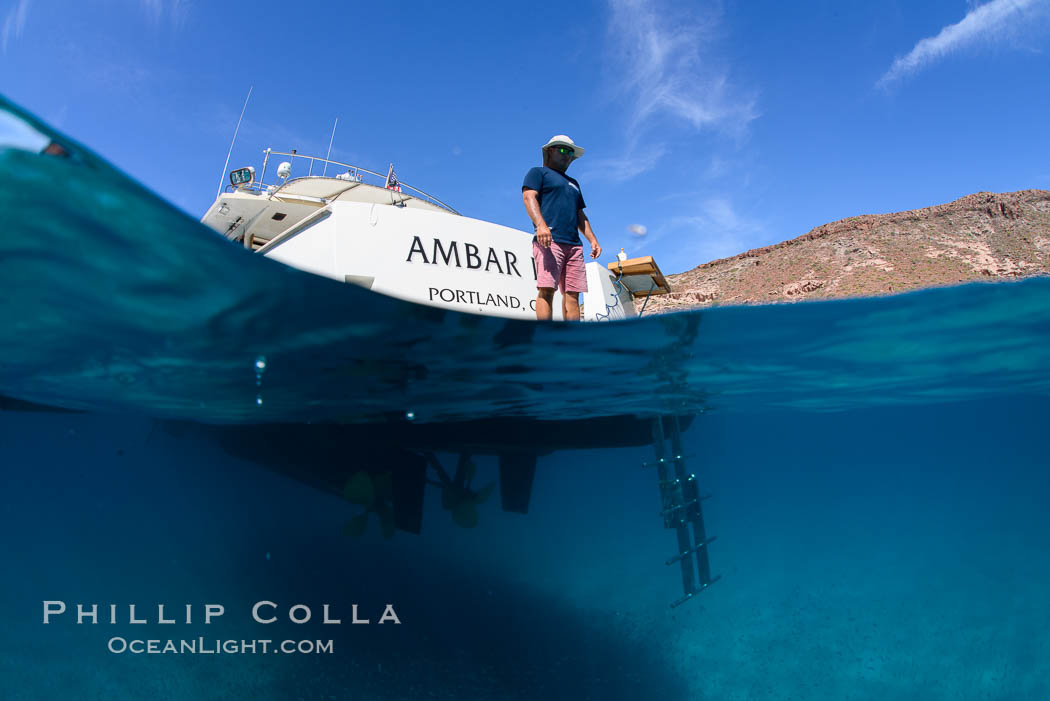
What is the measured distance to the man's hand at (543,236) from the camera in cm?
571

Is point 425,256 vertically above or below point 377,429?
above

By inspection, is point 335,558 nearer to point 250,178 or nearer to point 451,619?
point 451,619

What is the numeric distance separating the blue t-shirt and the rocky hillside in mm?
46573

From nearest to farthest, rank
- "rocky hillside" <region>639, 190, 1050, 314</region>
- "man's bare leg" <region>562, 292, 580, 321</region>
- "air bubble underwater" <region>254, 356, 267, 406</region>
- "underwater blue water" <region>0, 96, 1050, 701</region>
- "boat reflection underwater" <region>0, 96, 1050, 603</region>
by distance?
"boat reflection underwater" <region>0, 96, 1050, 603</region> < "underwater blue water" <region>0, 96, 1050, 701</region> < "man's bare leg" <region>562, 292, 580, 321</region> < "air bubble underwater" <region>254, 356, 267, 406</region> < "rocky hillside" <region>639, 190, 1050, 314</region>

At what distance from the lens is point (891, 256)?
59031 mm

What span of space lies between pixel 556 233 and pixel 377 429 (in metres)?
8.06

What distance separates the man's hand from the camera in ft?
18.7

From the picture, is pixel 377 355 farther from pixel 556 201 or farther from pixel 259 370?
pixel 556 201

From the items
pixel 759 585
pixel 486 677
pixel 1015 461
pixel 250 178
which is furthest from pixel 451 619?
pixel 1015 461

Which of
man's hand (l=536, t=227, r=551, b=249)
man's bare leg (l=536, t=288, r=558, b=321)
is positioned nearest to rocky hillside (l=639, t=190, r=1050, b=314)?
man's bare leg (l=536, t=288, r=558, b=321)

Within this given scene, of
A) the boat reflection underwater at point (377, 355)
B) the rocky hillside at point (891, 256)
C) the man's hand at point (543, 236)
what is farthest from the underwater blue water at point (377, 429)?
the rocky hillside at point (891, 256)

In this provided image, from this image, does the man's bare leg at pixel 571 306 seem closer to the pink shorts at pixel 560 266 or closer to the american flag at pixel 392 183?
the pink shorts at pixel 560 266

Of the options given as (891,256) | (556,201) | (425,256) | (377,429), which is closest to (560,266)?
(556,201)

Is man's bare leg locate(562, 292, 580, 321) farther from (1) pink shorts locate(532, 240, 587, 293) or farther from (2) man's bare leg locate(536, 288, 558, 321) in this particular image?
(2) man's bare leg locate(536, 288, 558, 321)
